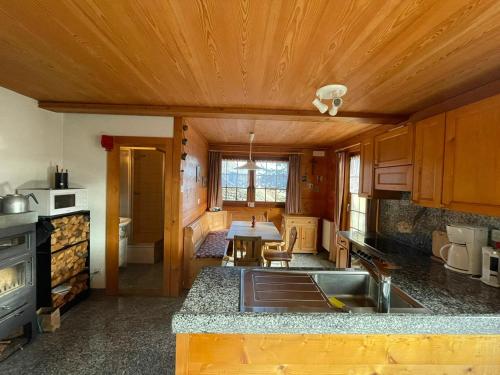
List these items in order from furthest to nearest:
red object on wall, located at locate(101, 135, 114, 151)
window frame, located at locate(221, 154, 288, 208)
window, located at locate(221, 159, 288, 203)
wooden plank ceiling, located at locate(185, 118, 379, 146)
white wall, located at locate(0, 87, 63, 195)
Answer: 1. window, located at locate(221, 159, 288, 203)
2. window frame, located at locate(221, 154, 288, 208)
3. wooden plank ceiling, located at locate(185, 118, 379, 146)
4. red object on wall, located at locate(101, 135, 114, 151)
5. white wall, located at locate(0, 87, 63, 195)

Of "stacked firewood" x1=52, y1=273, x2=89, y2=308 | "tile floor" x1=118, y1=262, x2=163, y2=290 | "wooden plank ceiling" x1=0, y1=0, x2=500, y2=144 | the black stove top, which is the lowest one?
"tile floor" x1=118, y1=262, x2=163, y2=290

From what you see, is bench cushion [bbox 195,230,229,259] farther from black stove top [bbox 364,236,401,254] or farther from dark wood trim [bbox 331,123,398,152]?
dark wood trim [bbox 331,123,398,152]

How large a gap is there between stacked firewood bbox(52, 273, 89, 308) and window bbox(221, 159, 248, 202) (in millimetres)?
3311

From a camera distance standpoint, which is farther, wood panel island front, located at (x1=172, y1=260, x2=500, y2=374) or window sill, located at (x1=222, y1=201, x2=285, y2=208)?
window sill, located at (x1=222, y1=201, x2=285, y2=208)

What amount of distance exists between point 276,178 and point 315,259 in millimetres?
1977

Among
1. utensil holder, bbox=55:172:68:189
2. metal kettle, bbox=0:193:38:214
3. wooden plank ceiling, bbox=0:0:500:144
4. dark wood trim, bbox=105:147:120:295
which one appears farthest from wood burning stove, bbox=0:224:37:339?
wooden plank ceiling, bbox=0:0:500:144

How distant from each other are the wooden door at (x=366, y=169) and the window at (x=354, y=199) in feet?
3.56

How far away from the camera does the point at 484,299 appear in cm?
142

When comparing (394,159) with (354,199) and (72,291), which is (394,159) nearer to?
(354,199)

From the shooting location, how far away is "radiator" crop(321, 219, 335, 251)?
16.4 ft

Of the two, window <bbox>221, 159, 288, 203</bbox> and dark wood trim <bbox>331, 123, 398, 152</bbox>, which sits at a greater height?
dark wood trim <bbox>331, 123, 398, 152</bbox>

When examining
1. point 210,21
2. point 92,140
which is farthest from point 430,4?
point 92,140

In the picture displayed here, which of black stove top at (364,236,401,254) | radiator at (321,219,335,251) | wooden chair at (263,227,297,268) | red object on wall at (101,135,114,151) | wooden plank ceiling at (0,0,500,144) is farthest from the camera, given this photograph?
radiator at (321,219,335,251)

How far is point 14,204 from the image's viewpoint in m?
2.12
